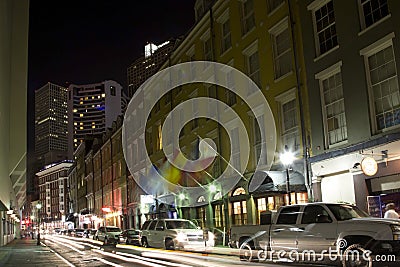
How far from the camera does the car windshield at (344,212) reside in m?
14.3

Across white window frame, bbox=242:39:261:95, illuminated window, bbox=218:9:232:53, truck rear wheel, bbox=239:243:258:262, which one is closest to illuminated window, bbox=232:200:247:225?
white window frame, bbox=242:39:261:95

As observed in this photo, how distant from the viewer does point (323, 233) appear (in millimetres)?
14070

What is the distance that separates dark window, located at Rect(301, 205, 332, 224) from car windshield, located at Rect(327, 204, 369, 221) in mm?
237

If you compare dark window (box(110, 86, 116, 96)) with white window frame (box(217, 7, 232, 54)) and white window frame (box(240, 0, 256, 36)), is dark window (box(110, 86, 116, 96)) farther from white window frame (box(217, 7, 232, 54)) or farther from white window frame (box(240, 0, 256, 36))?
white window frame (box(240, 0, 256, 36))

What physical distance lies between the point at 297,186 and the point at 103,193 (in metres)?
49.7

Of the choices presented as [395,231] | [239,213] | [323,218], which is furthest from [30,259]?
[395,231]

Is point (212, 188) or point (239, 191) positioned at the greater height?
point (212, 188)

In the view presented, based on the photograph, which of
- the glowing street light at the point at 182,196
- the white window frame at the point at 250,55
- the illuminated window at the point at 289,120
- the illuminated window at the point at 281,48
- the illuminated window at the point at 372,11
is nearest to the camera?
the illuminated window at the point at 372,11

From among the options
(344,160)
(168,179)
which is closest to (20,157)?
(168,179)

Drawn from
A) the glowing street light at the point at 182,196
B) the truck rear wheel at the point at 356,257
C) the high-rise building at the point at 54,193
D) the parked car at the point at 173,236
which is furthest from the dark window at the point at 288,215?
the high-rise building at the point at 54,193

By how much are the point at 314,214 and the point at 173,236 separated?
11.5 m

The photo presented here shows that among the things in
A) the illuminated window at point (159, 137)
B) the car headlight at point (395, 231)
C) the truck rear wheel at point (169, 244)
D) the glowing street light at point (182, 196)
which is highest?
the illuminated window at point (159, 137)

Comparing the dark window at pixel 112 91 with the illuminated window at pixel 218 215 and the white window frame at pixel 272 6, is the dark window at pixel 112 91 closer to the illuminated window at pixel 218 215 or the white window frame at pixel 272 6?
the illuminated window at pixel 218 215

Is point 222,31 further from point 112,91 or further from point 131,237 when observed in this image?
point 112,91
